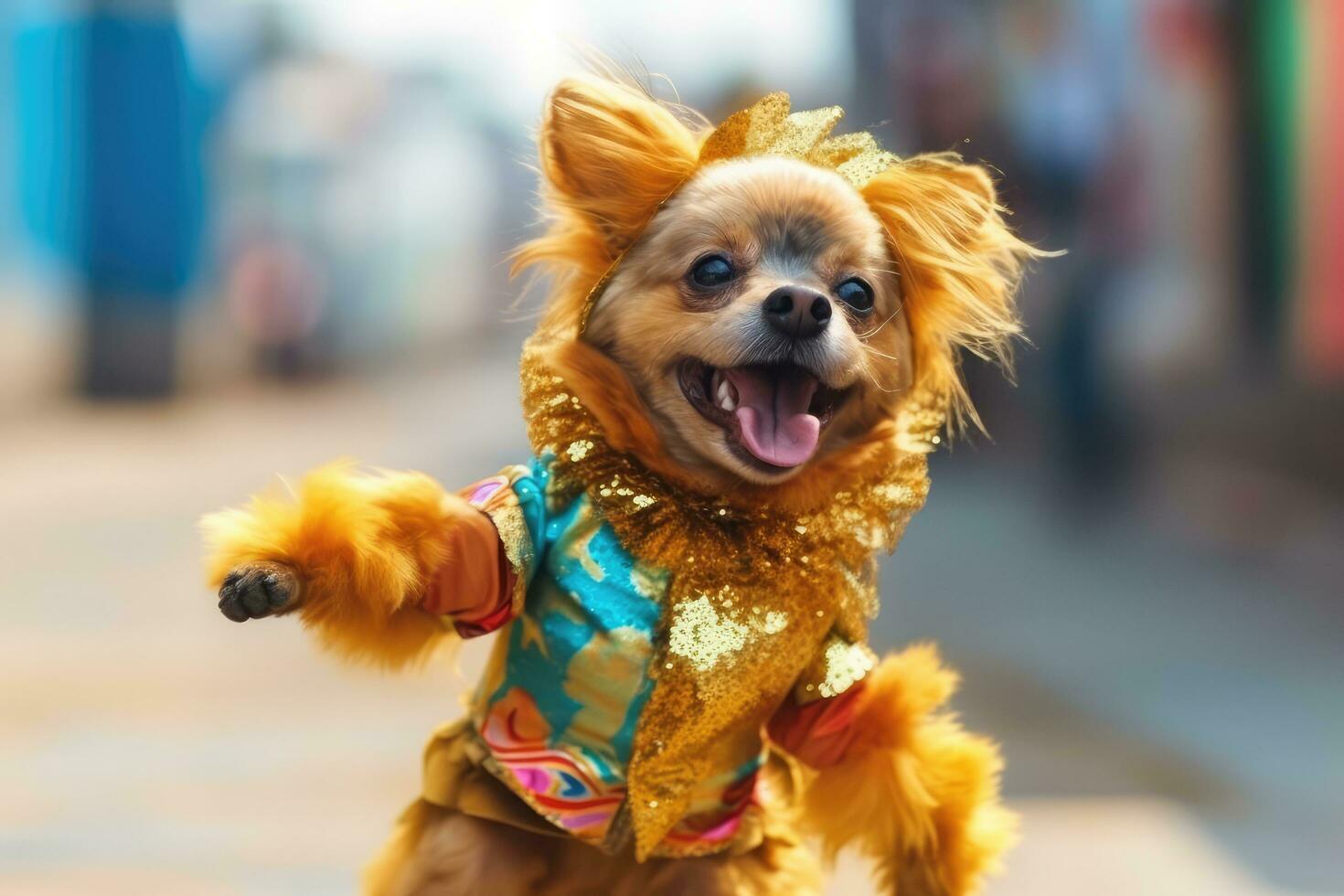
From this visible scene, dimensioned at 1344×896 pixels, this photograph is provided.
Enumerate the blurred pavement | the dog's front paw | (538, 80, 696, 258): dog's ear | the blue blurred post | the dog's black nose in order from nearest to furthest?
the dog's front paw, the dog's black nose, (538, 80, 696, 258): dog's ear, the blurred pavement, the blue blurred post

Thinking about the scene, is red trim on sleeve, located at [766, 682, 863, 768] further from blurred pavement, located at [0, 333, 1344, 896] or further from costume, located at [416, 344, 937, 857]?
blurred pavement, located at [0, 333, 1344, 896]

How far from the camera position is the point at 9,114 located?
7.42m

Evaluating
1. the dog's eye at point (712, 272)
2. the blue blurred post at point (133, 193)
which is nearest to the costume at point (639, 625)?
the dog's eye at point (712, 272)

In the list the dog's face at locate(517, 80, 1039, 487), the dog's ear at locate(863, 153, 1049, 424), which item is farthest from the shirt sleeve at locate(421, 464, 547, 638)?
the dog's ear at locate(863, 153, 1049, 424)

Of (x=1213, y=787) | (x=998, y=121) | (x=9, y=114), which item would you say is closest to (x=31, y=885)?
(x=1213, y=787)

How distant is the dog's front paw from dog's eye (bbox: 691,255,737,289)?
0.40 meters

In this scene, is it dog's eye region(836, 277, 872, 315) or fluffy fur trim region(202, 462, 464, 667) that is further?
dog's eye region(836, 277, 872, 315)

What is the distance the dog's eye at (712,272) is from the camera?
44.2 inches

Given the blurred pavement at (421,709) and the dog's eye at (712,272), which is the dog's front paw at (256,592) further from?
the dog's eye at (712,272)

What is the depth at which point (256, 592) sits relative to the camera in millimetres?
928

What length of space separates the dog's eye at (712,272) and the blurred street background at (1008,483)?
225 mm

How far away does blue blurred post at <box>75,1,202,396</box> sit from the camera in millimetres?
6707

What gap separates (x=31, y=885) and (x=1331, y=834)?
192 centimetres

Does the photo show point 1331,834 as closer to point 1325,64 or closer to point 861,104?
point 1325,64
